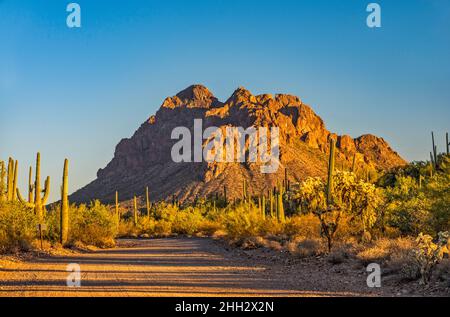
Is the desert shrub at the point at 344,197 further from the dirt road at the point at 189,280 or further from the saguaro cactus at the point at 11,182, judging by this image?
the saguaro cactus at the point at 11,182

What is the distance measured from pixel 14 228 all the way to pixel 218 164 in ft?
292

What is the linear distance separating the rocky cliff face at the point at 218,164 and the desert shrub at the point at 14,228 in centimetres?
7460

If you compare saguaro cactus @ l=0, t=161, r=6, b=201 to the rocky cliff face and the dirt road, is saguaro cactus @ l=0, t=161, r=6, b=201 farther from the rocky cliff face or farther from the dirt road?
the rocky cliff face

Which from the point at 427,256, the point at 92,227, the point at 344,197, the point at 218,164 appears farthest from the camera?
the point at 218,164

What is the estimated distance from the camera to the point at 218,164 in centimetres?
11238

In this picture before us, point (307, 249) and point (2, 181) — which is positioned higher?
point (2, 181)

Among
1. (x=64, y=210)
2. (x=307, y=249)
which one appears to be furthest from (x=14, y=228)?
(x=307, y=249)

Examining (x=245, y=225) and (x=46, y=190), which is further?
(x=245, y=225)

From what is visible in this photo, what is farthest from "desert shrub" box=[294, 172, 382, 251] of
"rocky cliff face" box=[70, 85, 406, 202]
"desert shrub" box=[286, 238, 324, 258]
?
"rocky cliff face" box=[70, 85, 406, 202]

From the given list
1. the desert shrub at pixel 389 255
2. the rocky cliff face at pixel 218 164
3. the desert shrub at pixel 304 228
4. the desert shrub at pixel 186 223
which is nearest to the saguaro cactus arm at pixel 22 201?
the desert shrub at pixel 304 228

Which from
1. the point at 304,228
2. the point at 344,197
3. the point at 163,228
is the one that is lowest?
the point at 163,228

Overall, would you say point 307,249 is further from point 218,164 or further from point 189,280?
point 218,164

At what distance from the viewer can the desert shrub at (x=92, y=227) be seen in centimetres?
3153

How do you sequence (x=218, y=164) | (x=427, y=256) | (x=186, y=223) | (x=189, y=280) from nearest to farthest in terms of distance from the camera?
1. (x=427, y=256)
2. (x=189, y=280)
3. (x=186, y=223)
4. (x=218, y=164)
